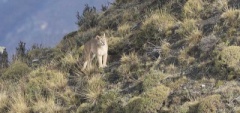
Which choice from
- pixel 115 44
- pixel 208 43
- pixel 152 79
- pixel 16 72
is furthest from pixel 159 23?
pixel 16 72

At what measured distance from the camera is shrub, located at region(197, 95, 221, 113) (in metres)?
11.8

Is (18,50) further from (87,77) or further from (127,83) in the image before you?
(127,83)

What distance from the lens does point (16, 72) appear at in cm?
1931

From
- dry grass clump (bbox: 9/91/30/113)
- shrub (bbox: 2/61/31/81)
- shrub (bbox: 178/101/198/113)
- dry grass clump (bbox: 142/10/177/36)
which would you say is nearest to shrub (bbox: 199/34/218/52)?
dry grass clump (bbox: 142/10/177/36)

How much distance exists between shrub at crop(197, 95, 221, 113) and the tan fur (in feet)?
15.9

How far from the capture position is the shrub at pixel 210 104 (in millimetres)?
11797

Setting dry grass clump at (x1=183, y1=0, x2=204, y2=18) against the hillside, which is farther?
dry grass clump at (x1=183, y1=0, x2=204, y2=18)

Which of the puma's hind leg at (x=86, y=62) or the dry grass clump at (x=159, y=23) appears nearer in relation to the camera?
the puma's hind leg at (x=86, y=62)

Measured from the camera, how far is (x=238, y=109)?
37.7 ft

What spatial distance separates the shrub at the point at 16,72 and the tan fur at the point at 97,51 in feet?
11.0

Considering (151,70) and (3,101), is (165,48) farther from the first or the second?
(3,101)

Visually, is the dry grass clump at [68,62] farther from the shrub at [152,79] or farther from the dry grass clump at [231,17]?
the dry grass clump at [231,17]

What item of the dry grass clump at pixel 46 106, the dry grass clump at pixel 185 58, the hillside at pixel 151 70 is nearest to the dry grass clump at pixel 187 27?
the hillside at pixel 151 70

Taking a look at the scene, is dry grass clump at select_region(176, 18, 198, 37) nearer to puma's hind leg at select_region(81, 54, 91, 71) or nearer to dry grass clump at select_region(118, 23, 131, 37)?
dry grass clump at select_region(118, 23, 131, 37)
